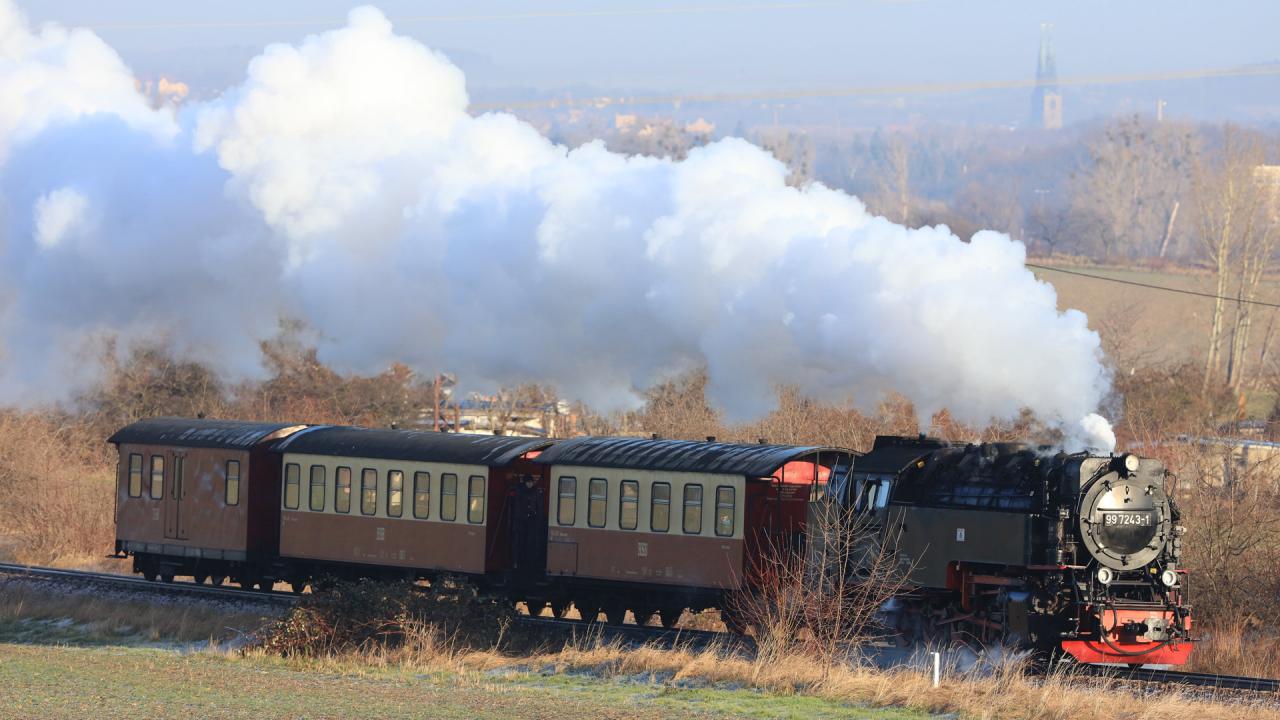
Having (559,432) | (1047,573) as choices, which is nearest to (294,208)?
(1047,573)

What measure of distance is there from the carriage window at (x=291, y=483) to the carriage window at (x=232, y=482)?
1258mm

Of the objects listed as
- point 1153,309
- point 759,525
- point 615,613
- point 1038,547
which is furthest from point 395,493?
point 1153,309

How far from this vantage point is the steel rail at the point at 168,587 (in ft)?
107

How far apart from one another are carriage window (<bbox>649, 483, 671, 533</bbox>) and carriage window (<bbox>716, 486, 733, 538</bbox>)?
1046mm

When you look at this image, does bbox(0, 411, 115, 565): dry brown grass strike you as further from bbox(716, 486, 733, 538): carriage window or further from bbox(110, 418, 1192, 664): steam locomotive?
bbox(716, 486, 733, 538): carriage window

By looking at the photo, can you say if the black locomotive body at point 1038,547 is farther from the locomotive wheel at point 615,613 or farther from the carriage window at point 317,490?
the carriage window at point 317,490

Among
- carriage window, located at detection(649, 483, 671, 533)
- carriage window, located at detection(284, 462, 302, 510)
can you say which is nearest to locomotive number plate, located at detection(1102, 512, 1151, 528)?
carriage window, located at detection(649, 483, 671, 533)

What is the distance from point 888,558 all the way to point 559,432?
3872 centimetres

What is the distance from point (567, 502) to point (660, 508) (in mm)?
2094

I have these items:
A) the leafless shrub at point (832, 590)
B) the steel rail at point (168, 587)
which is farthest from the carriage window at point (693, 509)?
the steel rail at point (168, 587)

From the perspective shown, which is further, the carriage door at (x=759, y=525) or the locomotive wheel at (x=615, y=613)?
the locomotive wheel at (x=615, y=613)

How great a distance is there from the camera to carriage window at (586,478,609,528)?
28.9 metres

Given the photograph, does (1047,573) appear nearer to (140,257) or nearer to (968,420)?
(968,420)

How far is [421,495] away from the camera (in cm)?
3164
